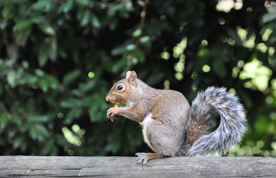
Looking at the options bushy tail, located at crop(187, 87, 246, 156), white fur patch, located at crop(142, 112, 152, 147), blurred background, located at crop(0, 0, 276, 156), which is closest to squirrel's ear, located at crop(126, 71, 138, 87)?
white fur patch, located at crop(142, 112, 152, 147)

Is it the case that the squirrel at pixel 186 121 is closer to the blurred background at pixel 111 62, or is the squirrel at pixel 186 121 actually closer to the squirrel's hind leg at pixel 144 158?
the squirrel's hind leg at pixel 144 158

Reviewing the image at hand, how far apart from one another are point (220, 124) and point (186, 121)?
14 centimetres

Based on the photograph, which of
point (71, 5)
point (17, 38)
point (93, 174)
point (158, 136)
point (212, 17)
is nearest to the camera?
point (93, 174)

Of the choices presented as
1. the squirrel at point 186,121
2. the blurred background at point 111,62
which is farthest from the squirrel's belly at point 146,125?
the blurred background at point 111,62

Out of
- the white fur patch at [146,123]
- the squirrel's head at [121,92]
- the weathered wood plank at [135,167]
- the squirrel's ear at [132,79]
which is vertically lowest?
the weathered wood plank at [135,167]

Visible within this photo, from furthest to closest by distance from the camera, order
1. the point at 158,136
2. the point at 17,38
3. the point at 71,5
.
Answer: the point at 17,38, the point at 71,5, the point at 158,136

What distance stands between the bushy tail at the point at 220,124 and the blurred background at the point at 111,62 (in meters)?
0.70

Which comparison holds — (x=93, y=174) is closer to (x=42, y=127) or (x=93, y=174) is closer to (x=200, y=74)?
(x=42, y=127)

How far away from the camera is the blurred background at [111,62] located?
2357 millimetres

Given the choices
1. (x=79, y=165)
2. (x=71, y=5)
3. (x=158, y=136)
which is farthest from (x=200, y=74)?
(x=79, y=165)

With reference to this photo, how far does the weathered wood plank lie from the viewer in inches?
54.4

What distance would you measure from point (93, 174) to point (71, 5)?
106 cm

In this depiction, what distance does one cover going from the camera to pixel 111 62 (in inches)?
100.0

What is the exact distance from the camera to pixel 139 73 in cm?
247
